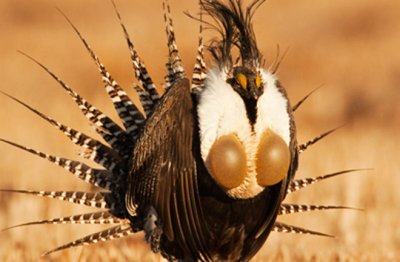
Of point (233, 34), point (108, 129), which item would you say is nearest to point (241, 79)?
point (233, 34)

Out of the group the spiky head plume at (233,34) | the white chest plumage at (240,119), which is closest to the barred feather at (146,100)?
the spiky head plume at (233,34)

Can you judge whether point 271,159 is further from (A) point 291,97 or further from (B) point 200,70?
(A) point 291,97

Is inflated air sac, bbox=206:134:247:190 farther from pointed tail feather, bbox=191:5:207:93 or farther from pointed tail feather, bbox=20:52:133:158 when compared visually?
pointed tail feather, bbox=20:52:133:158

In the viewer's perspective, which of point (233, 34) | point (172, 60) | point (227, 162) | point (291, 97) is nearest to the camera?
point (227, 162)

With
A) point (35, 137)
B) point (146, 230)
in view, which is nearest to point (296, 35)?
point (35, 137)

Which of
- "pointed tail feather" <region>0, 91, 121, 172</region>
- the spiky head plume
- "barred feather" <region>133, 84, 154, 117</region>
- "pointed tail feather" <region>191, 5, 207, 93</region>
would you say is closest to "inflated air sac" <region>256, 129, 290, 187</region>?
the spiky head plume

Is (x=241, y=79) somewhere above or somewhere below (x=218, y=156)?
above

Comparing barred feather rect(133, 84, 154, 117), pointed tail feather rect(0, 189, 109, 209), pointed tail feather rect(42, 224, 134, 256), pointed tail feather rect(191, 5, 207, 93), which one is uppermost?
pointed tail feather rect(191, 5, 207, 93)
